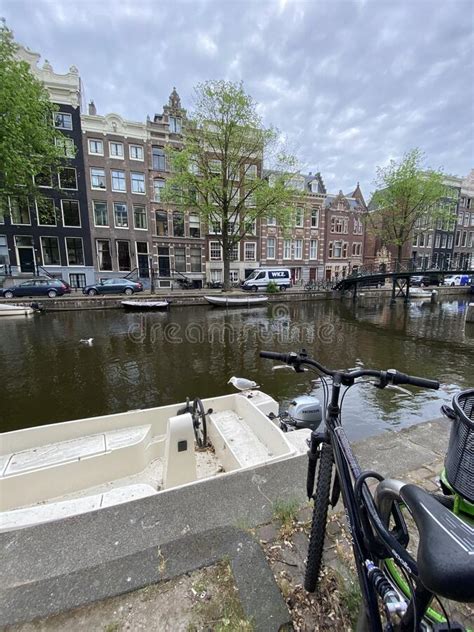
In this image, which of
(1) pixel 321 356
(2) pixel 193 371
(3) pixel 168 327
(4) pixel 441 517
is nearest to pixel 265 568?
(4) pixel 441 517

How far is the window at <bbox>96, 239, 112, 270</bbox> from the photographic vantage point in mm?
24609

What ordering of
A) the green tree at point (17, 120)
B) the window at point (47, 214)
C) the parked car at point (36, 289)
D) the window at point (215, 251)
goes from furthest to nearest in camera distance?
the window at point (215, 251)
the window at point (47, 214)
the parked car at point (36, 289)
the green tree at point (17, 120)

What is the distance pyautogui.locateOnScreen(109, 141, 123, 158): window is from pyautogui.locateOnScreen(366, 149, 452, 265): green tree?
24808mm

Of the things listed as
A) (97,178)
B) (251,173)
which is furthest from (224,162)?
(97,178)

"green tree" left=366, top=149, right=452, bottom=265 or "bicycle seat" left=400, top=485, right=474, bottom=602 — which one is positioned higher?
"green tree" left=366, top=149, right=452, bottom=265

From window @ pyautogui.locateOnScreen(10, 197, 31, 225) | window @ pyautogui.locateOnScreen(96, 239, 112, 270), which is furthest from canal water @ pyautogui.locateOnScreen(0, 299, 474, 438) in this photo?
window @ pyautogui.locateOnScreen(10, 197, 31, 225)

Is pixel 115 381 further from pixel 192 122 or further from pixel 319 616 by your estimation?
pixel 192 122

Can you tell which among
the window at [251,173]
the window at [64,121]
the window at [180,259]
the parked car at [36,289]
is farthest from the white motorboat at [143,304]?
the window at [64,121]

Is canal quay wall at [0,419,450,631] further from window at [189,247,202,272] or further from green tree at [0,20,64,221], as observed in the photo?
window at [189,247,202,272]

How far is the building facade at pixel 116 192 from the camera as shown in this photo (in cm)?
2358

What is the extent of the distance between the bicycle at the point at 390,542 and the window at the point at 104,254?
86.6 ft

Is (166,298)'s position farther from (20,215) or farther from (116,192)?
(20,215)

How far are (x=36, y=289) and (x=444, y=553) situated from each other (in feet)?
74.3

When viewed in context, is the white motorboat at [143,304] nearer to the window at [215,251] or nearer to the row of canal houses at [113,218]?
the row of canal houses at [113,218]
